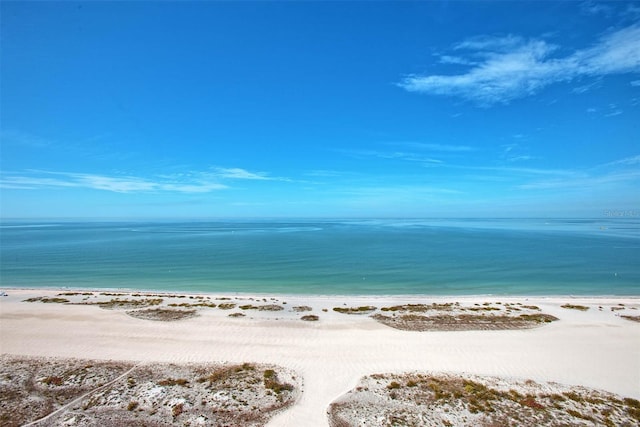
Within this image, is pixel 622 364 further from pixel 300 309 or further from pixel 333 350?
pixel 300 309

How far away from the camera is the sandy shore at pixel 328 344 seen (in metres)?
15.1

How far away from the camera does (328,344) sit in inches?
741

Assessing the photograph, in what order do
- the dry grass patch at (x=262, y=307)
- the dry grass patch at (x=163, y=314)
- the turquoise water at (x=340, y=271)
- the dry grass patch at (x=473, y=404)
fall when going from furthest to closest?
the turquoise water at (x=340, y=271), the dry grass patch at (x=262, y=307), the dry grass patch at (x=163, y=314), the dry grass patch at (x=473, y=404)

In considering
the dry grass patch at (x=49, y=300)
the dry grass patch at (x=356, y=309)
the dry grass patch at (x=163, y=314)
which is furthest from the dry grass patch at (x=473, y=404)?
the dry grass patch at (x=49, y=300)

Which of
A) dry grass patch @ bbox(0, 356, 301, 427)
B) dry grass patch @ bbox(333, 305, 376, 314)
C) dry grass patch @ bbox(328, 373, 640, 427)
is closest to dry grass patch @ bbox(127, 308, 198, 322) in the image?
dry grass patch @ bbox(0, 356, 301, 427)

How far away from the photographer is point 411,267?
48.1 metres

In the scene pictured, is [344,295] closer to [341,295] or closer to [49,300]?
[341,295]

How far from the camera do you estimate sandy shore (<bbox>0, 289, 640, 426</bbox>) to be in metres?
15.1

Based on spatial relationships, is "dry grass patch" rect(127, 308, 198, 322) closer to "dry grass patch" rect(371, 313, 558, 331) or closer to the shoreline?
the shoreline

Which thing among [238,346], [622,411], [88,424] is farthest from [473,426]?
[88,424]

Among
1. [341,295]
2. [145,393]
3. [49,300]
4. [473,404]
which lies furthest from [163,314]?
[473,404]

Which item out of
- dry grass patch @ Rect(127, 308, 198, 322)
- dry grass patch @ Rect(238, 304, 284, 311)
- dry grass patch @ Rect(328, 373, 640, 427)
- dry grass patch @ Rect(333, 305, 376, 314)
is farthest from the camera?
dry grass patch @ Rect(238, 304, 284, 311)

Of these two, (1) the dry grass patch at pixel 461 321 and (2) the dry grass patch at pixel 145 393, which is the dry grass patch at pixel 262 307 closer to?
(1) the dry grass patch at pixel 461 321

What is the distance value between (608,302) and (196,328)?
3635 centimetres
